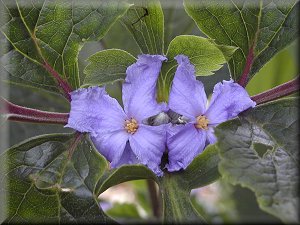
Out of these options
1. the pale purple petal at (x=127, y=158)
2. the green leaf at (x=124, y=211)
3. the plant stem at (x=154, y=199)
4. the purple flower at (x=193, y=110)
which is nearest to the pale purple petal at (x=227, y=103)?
the purple flower at (x=193, y=110)

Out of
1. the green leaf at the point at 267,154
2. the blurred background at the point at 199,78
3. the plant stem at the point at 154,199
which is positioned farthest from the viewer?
the plant stem at the point at 154,199

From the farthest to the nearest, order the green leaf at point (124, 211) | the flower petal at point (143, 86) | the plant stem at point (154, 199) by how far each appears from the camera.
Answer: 1. the green leaf at point (124, 211)
2. the plant stem at point (154, 199)
3. the flower petal at point (143, 86)

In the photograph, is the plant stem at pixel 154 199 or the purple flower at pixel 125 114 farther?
the plant stem at pixel 154 199

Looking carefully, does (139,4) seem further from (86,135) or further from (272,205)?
(272,205)

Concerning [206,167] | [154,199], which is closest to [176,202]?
[206,167]

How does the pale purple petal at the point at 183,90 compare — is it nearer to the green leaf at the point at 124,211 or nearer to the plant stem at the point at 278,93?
the plant stem at the point at 278,93

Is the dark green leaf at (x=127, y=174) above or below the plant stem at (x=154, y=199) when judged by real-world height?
above

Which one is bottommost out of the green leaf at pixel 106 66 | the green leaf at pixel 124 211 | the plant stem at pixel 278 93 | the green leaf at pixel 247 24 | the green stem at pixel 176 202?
the green leaf at pixel 124 211
